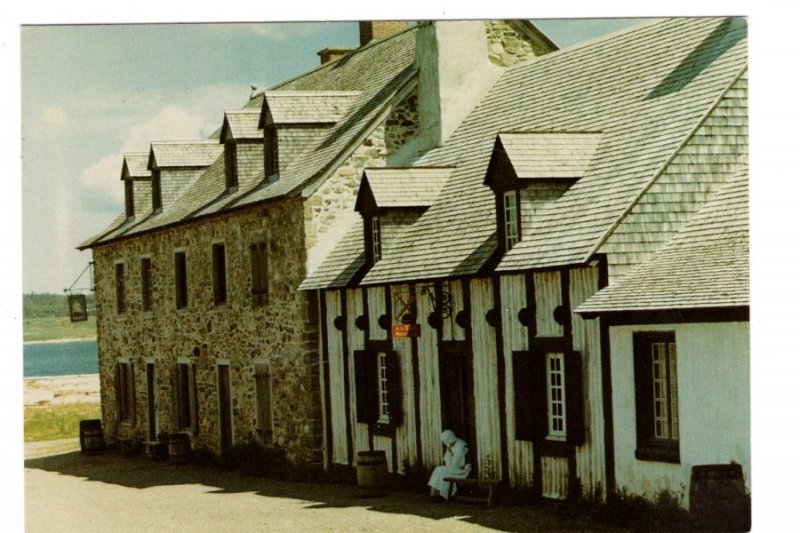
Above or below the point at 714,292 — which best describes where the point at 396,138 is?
above

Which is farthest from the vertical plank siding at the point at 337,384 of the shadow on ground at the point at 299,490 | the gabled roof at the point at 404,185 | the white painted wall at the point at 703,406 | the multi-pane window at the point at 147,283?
the white painted wall at the point at 703,406

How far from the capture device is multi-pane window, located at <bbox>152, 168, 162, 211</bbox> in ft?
96.2

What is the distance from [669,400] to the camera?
17.5 m

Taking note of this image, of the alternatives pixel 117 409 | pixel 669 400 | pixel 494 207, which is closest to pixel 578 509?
pixel 669 400

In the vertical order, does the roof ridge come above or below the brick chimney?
below

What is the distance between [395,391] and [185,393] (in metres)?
7.48

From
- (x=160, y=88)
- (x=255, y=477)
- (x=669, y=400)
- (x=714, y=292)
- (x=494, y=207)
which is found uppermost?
(x=160, y=88)

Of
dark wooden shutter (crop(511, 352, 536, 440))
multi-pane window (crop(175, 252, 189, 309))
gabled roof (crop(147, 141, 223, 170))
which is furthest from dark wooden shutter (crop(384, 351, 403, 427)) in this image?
gabled roof (crop(147, 141, 223, 170))

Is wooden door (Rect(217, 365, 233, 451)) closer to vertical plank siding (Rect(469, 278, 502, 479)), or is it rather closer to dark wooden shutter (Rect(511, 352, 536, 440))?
vertical plank siding (Rect(469, 278, 502, 479))

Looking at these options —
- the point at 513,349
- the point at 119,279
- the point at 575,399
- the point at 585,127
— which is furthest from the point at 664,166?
the point at 119,279

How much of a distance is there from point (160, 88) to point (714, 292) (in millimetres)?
7993

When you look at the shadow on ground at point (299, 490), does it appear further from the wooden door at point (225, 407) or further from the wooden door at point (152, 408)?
the wooden door at point (152, 408)

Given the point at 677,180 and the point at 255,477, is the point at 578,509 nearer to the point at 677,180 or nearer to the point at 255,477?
the point at 677,180

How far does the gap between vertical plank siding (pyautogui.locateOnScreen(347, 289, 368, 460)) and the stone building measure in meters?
0.75
